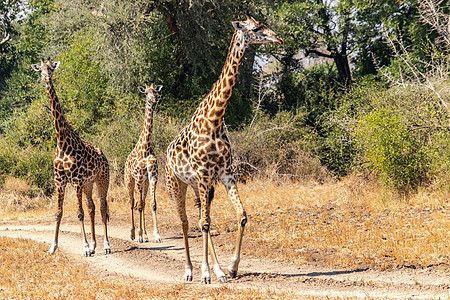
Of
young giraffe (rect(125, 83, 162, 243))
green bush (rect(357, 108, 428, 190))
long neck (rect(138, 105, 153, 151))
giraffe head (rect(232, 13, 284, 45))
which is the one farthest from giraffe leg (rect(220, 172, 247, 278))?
green bush (rect(357, 108, 428, 190))

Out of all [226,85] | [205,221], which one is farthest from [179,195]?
[226,85]

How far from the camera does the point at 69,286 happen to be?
24.4 ft

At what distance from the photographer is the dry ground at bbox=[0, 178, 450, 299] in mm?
6730

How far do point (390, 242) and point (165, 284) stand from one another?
4092 millimetres

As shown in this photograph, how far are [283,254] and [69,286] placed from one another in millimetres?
3836

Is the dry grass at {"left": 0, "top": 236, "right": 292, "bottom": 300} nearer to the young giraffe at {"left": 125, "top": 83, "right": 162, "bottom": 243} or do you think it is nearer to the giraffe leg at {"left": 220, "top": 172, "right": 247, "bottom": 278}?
the giraffe leg at {"left": 220, "top": 172, "right": 247, "bottom": 278}

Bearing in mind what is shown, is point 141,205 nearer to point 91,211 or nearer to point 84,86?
point 91,211

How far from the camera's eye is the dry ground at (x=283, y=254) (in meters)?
6.73

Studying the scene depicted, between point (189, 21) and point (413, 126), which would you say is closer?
point (413, 126)

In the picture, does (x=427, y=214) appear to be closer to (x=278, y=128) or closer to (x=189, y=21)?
(x=278, y=128)

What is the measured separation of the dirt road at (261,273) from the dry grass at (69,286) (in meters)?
0.36

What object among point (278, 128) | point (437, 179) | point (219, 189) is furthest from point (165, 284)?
point (278, 128)

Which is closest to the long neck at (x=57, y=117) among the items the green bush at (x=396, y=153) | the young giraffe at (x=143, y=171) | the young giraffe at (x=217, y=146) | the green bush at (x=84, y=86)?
the young giraffe at (x=143, y=171)

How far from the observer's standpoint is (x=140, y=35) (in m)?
18.9
